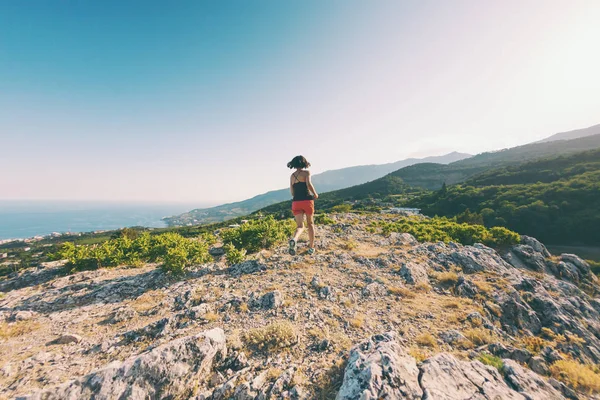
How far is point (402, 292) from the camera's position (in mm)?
7797

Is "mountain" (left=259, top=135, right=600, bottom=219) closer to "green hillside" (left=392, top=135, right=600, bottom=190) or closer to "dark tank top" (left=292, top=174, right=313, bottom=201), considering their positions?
"green hillside" (left=392, top=135, right=600, bottom=190)

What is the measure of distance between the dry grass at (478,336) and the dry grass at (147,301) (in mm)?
8874

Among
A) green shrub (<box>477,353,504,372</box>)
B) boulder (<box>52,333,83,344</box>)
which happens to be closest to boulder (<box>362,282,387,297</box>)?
green shrub (<box>477,353,504,372</box>)

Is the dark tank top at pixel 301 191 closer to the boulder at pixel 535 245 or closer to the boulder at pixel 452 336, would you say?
the boulder at pixel 452 336

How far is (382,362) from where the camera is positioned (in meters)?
3.90

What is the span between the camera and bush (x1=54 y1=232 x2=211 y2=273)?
9.35 meters

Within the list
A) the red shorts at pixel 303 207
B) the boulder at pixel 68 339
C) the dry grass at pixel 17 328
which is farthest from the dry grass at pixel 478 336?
the dry grass at pixel 17 328

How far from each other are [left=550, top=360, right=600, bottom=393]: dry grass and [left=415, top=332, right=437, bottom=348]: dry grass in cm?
230

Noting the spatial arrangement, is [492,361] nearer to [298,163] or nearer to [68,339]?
[298,163]

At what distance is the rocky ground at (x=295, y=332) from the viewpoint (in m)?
3.94

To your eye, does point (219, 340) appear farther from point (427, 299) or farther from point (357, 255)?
point (357, 255)

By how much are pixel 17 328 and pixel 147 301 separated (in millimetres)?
3021

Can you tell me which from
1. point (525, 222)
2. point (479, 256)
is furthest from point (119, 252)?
point (525, 222)

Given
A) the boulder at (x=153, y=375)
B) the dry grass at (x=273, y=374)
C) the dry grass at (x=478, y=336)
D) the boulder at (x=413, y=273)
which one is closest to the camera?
the boulder at (x=153, y=375)
